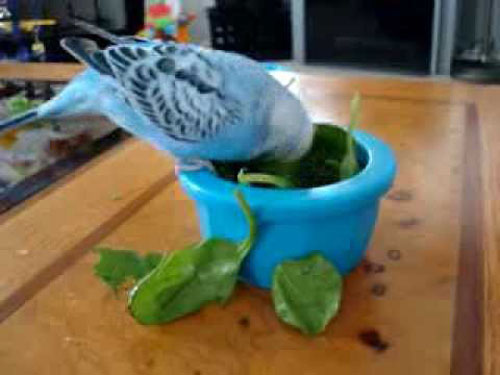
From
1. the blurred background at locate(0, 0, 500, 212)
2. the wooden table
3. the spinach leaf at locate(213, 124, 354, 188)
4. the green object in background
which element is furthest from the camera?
the blurred background at locate(0, 0, 500, 212)

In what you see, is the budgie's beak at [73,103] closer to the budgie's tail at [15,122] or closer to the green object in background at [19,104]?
the budgie's tail at [15,122]

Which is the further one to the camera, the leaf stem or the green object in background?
the green object in background

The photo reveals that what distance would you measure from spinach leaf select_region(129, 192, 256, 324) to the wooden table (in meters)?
0.02

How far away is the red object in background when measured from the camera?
8.34ft

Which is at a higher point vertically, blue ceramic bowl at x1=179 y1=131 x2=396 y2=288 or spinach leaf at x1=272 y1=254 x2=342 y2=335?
blue ceramic bowl at x1=179 y1=131 x2=396 y2=288

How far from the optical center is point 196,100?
1.90ft

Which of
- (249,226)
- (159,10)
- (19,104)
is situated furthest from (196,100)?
(159,10)

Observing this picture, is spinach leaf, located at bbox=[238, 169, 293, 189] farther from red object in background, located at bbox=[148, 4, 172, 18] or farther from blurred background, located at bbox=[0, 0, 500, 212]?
red object in background, located at bbox=[148, 4, 172, 18]

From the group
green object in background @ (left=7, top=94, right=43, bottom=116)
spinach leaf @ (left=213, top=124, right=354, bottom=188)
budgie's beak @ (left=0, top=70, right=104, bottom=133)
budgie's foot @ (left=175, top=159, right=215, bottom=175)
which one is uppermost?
budgie's beak @ (left=0, top=70, right=104, bottom=133)

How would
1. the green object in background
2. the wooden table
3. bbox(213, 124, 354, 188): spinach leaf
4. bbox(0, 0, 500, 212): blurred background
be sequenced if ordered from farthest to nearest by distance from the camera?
bbox(0, 0, 500, 212): blurred background
the green object in background
bbox(213, 124, 354, 188): spinach leaf
the wooden table

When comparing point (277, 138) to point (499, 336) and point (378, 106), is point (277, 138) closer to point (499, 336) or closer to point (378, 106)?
point (499, 336)

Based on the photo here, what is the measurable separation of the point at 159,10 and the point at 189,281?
219 centimetres

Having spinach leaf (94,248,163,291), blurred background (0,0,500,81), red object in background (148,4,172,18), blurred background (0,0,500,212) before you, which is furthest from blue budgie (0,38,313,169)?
red object in background (148,4,172,18)

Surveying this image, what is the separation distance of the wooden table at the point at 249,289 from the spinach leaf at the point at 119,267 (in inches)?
0.7
